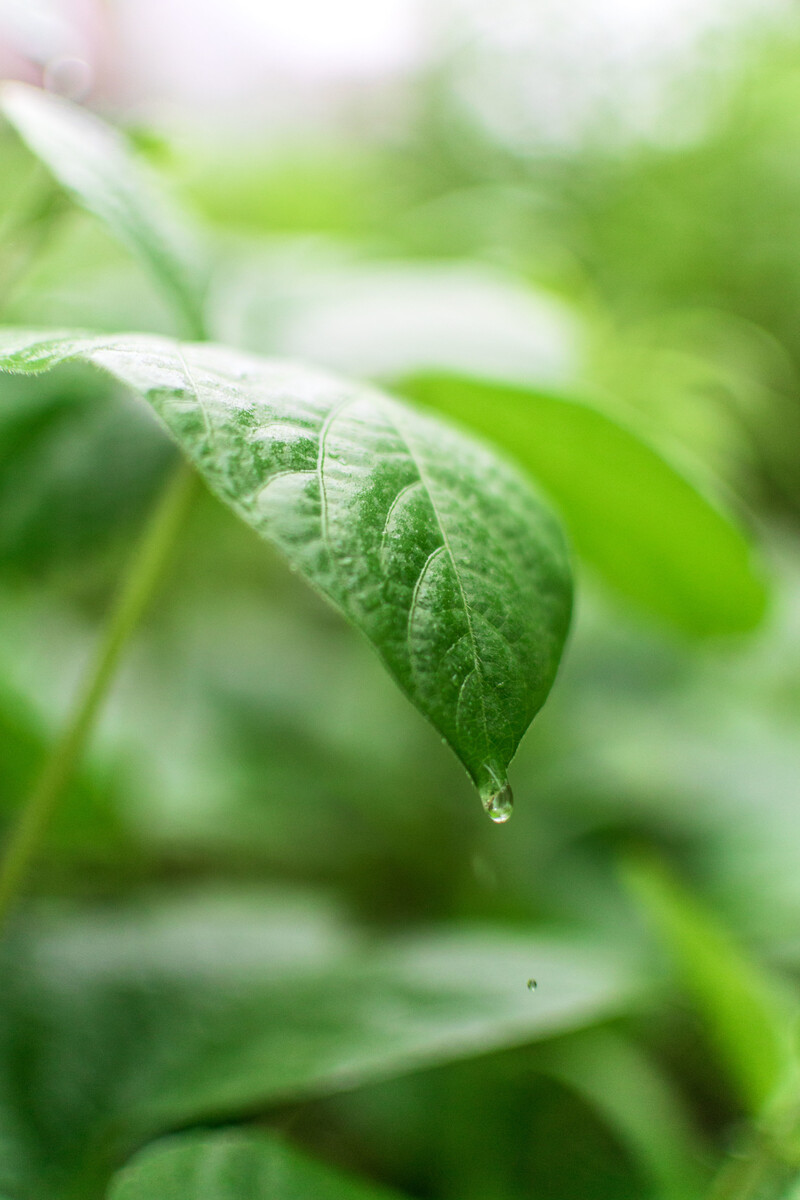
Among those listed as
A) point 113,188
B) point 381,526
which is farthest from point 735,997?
point 113,188

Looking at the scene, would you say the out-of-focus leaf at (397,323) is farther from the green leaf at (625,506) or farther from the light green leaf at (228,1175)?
the light green leaf at (228,1175)

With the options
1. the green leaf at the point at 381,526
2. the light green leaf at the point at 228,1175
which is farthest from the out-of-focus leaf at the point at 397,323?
the light green leaf at the point at 228,1175

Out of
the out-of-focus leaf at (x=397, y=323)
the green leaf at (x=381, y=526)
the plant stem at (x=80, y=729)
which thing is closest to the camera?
the green leaf at (x=381, y=526)

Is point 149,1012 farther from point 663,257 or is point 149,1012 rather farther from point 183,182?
point 663,257

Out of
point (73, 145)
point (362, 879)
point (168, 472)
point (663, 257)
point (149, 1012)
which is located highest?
point (663, 257)

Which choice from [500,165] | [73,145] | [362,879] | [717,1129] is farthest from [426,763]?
[500,165]

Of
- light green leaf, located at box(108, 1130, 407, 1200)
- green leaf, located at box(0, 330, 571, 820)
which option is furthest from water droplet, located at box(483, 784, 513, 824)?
light green leaf, located at box(108, 1130, 407, 1200)
